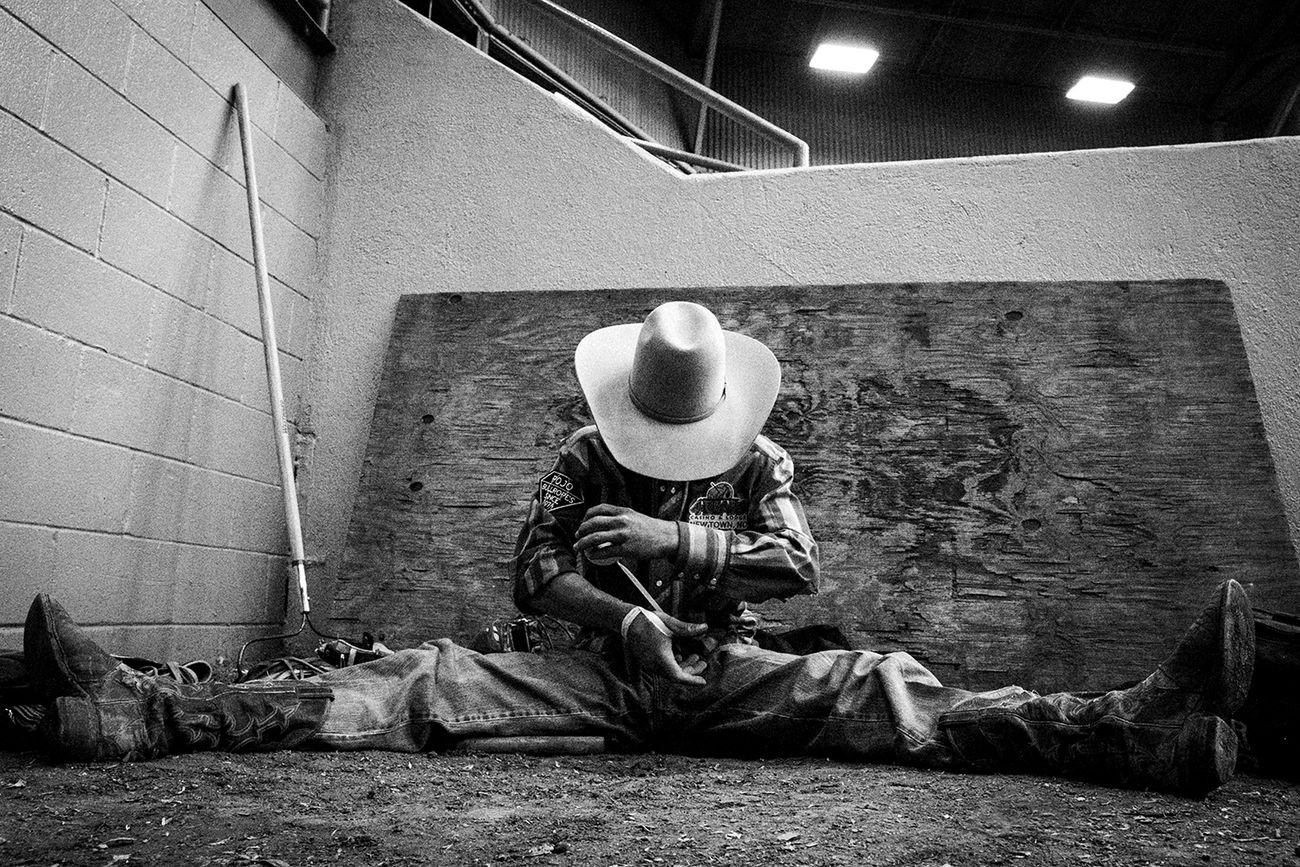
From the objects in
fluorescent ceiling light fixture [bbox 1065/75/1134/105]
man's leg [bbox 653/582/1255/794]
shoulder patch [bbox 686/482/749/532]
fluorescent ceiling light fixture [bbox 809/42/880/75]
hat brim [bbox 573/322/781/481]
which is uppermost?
fluorescent ceiling light fixture [bbox 1065/75/1134/105]

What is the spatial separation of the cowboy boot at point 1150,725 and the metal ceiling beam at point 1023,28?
733 cm

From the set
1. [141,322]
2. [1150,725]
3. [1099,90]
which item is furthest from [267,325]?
[1099,90]

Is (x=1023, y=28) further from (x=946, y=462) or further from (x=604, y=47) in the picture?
(x=946, y=462)

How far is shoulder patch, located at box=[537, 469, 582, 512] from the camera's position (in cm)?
212

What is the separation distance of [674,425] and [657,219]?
4.47 ft

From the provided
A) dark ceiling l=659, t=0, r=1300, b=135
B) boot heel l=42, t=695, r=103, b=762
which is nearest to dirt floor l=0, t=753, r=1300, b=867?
boot heel l=42, t=695, r=103, b=762

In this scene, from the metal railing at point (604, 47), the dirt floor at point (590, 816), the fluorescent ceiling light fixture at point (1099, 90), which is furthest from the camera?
the fluorescent ceiling light fixture at point (1099, 90)

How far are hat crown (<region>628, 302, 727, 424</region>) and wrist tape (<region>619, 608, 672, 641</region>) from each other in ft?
1.36

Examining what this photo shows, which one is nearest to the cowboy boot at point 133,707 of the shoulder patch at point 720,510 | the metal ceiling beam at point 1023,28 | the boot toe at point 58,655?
the boot toe at point 58,655

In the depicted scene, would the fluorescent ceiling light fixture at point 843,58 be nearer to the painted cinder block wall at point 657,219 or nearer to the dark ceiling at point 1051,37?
the dark ceiling at point 1051,37

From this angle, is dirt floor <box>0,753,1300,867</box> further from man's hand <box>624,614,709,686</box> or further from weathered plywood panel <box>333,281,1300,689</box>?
weathered plywood panel <box>333,281,1300,689</box>

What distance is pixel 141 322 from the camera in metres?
2.50

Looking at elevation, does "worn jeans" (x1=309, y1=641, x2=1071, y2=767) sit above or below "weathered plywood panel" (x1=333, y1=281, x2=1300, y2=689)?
below

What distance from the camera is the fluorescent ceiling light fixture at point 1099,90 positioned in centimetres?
881
